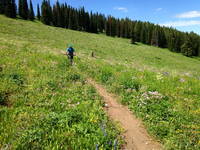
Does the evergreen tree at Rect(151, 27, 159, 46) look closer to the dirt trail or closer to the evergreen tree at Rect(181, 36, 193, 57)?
the evergreen tree at Rect(181, 36, 193, 57)

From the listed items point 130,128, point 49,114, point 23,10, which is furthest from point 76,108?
point 23,10

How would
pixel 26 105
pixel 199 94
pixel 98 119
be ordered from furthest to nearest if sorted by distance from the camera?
pixel 199 94 < pixel 26 105 < pixel 98 119

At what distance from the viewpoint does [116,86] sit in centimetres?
970

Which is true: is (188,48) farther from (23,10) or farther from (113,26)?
(23,10)

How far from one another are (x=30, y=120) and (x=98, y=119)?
101 inches

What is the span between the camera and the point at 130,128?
588 centimetres

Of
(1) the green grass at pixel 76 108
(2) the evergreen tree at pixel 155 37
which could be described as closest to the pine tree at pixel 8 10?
(1) the green grass at pixel 76 108

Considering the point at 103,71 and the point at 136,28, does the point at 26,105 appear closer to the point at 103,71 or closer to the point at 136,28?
the point at 103,71

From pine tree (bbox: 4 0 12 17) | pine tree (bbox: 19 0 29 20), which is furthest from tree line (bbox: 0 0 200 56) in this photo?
pine tree (bbox: 4 0 12 17)

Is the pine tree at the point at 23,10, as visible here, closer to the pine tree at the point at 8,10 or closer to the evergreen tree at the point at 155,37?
the pine tree at the point at 8,10

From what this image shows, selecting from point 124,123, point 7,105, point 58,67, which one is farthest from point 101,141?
point 58,67

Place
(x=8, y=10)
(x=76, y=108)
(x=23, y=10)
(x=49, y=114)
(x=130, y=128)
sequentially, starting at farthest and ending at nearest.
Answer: (x=23, y=10), (x=8, y=10), (x=76, y=108), (x=130, y=128), (x=49, y=114)

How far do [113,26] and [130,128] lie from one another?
91.3 meters

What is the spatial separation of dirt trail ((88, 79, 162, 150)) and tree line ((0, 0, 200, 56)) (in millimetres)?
68319
